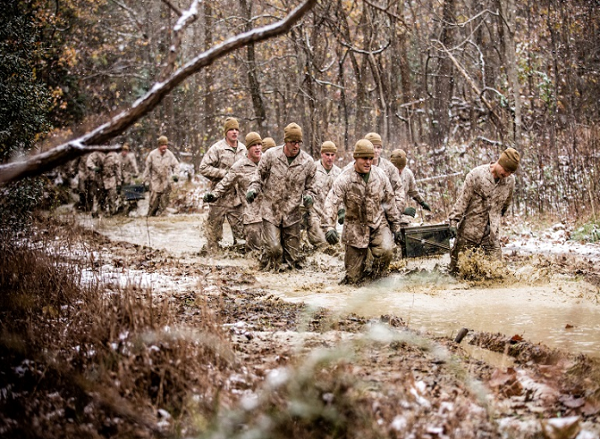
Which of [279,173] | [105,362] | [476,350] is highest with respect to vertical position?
[279,173]

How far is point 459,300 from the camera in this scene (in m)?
8.78

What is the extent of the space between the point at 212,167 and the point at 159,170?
6.36 metres

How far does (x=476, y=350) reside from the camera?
20.4 feet

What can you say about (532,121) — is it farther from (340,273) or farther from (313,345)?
(313,345)

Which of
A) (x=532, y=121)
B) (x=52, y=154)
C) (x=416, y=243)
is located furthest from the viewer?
(x=532, y=121)

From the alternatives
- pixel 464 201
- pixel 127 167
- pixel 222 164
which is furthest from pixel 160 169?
pixel 464 201

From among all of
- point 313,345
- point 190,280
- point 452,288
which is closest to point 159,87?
point 313,345

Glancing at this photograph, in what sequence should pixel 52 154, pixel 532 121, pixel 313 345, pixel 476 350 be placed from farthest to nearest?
pixel 532 121 < pixel 476 350 < pixel 313 345 < pixel 52 154

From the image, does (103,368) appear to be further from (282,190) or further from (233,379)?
(282,190)

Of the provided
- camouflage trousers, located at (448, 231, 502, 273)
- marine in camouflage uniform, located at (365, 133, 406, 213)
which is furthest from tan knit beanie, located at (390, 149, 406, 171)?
camouflage trousers, located at (448, 231, 502, 273)

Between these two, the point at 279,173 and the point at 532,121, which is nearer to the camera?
the point at 279,173

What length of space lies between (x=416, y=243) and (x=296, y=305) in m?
3.06

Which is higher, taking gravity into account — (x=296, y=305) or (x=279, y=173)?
(x=279, y=173)

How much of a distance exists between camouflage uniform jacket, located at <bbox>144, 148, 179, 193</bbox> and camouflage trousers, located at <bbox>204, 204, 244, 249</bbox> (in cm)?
627
